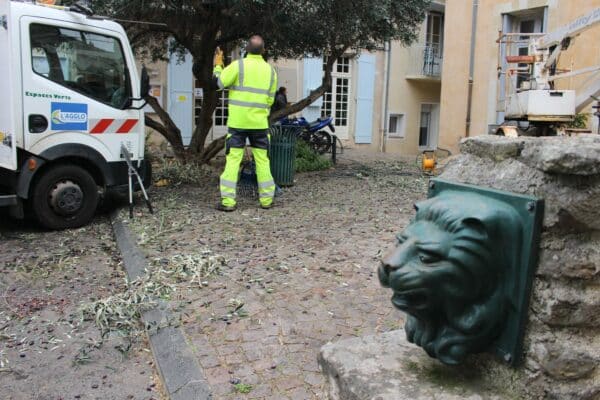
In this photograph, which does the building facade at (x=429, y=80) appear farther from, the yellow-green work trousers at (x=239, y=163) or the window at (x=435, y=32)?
the yellow-green work trousers at (x=239, y=163)

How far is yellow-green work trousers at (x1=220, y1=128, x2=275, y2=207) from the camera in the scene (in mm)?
7000

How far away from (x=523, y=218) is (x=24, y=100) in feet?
19.1

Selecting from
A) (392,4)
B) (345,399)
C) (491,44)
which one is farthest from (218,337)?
(491,44)

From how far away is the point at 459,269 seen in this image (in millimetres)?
1462

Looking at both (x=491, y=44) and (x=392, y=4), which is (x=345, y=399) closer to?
(x=392, y=4)

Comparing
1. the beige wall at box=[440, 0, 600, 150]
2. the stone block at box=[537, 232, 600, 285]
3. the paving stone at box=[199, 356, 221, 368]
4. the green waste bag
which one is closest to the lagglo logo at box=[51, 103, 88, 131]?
the green waste bag

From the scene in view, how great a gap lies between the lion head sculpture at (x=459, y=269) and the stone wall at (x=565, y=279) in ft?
0.28

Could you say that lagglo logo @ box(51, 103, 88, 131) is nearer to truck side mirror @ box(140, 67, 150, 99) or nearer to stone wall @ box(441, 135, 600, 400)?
truck side mirror @ box(140, 67, 150, 99)

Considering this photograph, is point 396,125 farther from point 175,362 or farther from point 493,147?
point 493,147

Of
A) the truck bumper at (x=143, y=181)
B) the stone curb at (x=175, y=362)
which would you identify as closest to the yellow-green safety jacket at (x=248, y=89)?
the truck bumper at (x=143, y=181)

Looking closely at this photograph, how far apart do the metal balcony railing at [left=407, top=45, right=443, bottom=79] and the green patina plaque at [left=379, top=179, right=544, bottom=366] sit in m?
20.6

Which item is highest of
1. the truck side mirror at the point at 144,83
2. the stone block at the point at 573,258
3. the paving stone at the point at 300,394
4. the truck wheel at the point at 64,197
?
the truck side mirror at the point at 144,83

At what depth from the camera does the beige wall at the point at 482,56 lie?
1309cm

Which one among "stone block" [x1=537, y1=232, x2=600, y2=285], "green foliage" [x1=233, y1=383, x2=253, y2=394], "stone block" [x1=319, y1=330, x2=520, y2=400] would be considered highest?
"stone block" [x1=537, y1=232, x2=600, y2=285]
